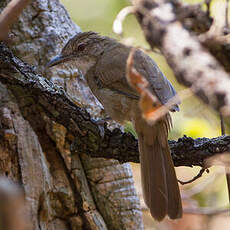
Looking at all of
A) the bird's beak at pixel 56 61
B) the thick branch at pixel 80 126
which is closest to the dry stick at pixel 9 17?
the thick branch at pixel 80 126

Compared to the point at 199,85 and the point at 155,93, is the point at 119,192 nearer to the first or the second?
the point at 155,93

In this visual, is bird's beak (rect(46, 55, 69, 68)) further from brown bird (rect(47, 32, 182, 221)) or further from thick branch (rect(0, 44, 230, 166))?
thick branch (rect(0, 44, 230, 166))

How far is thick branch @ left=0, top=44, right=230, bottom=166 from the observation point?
3.34 meters

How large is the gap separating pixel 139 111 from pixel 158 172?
0.59m

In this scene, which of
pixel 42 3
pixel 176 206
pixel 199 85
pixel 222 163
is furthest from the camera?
pixel 42 3

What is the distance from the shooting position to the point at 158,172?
12.0 feet

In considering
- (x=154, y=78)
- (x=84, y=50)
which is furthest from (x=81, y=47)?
(x=154, y=78)

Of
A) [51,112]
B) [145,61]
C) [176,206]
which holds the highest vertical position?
[145,61]

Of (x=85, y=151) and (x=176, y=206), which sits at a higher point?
(x=85, y=151)

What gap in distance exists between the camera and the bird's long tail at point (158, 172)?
11.4ft

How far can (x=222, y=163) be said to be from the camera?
301 cm

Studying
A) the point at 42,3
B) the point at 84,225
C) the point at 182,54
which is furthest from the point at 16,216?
the point at 42,3

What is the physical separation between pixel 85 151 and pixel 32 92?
659 mm

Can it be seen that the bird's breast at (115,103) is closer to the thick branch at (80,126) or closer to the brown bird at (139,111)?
the brown bird at (139,111)
